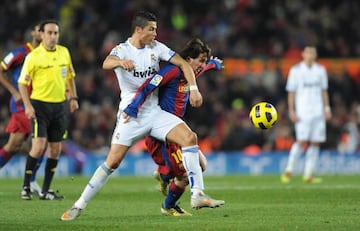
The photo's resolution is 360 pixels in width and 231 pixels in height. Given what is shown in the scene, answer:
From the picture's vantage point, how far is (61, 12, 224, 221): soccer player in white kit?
1024 centimetres

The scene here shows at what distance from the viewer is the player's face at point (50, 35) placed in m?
13.3

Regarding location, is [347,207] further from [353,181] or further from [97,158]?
[97,158]

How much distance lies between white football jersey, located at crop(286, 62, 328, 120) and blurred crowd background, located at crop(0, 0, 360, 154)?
578cm

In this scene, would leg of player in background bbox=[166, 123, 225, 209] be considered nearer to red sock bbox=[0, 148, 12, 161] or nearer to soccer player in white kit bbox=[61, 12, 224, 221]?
soccer player in white kit bbox=[61, 12, 224, 221]

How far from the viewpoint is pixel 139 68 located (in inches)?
415

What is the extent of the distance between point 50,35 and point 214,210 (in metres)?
3.57

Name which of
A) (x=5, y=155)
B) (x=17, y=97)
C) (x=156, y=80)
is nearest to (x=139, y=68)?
(x=156, y=80)


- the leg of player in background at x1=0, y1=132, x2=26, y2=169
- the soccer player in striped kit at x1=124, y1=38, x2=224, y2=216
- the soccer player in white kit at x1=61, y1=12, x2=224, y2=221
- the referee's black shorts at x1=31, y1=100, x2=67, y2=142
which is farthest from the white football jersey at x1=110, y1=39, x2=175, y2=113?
the leg of player in background at x1=0, y1=132, x2=26, y2=169

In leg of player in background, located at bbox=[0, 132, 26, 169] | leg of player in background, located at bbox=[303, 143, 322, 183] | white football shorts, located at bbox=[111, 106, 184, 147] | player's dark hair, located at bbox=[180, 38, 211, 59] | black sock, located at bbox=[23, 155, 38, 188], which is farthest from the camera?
leg of player in background, located at bbox=[303, 143, 322, 183]

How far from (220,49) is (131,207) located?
15.1 meters

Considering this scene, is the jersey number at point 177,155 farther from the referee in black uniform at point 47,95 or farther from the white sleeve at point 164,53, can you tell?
the referee in black uniform at point 47,95

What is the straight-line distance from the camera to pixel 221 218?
1049 cm

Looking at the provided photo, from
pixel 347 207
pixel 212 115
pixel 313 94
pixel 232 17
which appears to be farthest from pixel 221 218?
pixel 232 17

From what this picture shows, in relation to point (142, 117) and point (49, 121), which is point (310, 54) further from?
point (142, 117)
